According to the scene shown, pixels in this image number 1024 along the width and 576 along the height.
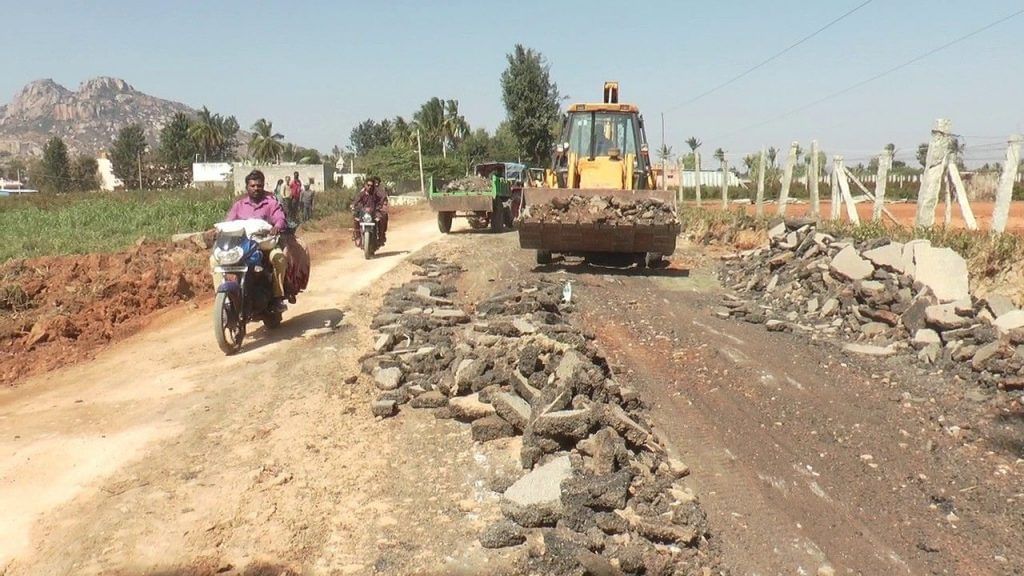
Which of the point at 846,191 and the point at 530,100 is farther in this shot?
the point at 530,100

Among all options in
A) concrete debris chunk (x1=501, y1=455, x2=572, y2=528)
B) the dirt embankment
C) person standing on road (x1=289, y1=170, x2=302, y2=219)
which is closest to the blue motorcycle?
the dirt embankment

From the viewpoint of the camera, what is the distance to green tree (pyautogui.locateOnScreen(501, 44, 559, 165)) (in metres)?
40.6

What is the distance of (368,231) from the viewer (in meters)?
14.2

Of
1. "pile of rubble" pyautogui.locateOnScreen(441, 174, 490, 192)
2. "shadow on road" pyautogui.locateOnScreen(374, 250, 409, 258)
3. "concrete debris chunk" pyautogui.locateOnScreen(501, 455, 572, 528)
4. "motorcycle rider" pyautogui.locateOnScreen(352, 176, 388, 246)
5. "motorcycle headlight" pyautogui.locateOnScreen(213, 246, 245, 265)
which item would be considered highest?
"pile of rubble" pyautogui.locateOnScreen(441, 174, 490, 192)

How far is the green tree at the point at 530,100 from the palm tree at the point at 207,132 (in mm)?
58566

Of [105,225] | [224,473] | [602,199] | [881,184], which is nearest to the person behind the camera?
[224,473]

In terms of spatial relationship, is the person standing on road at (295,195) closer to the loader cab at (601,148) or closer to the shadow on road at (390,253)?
the shadow on road at (390,253)

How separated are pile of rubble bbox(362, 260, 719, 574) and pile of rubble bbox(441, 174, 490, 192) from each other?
1339cm

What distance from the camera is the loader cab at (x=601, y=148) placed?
12547mm

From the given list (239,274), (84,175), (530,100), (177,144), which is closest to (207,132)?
(177,144)

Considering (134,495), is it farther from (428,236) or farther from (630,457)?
(428,236)

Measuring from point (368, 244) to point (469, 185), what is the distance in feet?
22.6

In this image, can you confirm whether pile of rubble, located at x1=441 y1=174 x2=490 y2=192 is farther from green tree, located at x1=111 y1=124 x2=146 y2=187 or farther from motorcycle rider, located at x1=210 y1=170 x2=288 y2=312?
green tree, located at x1=111 y1=124 x2=146 y2=187

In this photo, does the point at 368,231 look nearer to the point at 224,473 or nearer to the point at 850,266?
the point at 850,266
